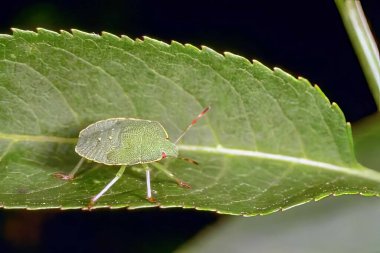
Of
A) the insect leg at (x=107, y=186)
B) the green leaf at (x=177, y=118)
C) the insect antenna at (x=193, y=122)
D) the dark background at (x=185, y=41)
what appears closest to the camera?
the insect leg at (x=107, y=186)

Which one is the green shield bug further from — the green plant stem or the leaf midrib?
the green plant stem

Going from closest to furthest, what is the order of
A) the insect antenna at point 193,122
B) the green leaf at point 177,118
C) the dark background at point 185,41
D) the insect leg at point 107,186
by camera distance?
the insect leg at point 107,186 → the green leaf at point 177,118 → the insect antenna at point 193,122 → the dark background at point 185,41

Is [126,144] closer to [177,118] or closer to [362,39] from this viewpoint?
[177,118]

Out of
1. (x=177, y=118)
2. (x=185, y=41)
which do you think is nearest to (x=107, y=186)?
(x=177, y=118)

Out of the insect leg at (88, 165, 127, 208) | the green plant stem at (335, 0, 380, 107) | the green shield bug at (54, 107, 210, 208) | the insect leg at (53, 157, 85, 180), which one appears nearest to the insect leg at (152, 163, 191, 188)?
the green shield bug at (54, 107, 210, 208)

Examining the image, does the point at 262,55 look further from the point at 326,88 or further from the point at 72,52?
the point at 72,52

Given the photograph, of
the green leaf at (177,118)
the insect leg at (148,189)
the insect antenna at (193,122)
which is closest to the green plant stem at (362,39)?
the green leaf at (177,118)

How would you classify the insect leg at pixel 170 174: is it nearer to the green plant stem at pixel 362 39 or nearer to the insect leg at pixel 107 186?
the insect leg at pixel 107 186
